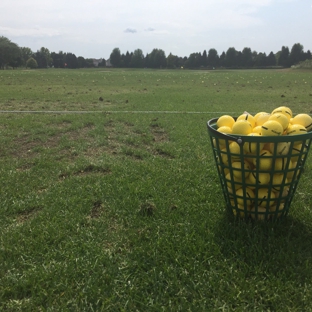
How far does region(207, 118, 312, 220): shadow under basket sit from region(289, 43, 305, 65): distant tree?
11791cm

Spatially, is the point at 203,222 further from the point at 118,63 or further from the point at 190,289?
the point at 118,63

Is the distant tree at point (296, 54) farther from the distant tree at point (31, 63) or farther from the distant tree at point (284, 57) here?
the distant tree at point (31, 63)

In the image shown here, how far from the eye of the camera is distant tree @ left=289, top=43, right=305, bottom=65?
10512cm

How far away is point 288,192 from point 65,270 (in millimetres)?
1934

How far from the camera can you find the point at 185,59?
120875mm

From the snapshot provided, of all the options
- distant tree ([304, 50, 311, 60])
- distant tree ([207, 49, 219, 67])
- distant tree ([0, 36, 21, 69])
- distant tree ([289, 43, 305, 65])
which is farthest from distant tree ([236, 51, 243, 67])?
distant tree ([0, 36, 21, 69])

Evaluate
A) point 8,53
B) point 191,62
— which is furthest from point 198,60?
point 8,53

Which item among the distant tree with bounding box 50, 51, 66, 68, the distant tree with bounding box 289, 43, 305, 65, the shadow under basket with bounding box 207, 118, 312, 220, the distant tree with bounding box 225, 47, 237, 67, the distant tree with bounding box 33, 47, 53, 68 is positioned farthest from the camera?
the distant tree with bounding box 50, 51, 66, 68

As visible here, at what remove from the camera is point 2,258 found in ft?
7.71

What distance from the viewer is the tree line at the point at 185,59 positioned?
107m

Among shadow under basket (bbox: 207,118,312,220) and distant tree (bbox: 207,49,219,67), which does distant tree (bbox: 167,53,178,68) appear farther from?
shadow under basket (bbox: 207,118,312,220)

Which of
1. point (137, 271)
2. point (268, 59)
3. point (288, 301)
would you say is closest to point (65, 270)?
point (137, 271)

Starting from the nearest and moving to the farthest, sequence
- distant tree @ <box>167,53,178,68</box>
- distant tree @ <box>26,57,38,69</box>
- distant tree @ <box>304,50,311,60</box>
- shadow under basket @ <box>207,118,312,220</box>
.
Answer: shadow under basket @ <box>207,118,312,220</box> → distant tree @ <box>26,57,38,69</box> → distant tree @ <box>304,50,311,60</box> → distant tree @ <box>167,53,178,68</box>

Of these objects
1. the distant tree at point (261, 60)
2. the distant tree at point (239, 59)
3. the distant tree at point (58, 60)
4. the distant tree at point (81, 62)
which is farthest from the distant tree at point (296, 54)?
the distant tree at point (58, 60)
